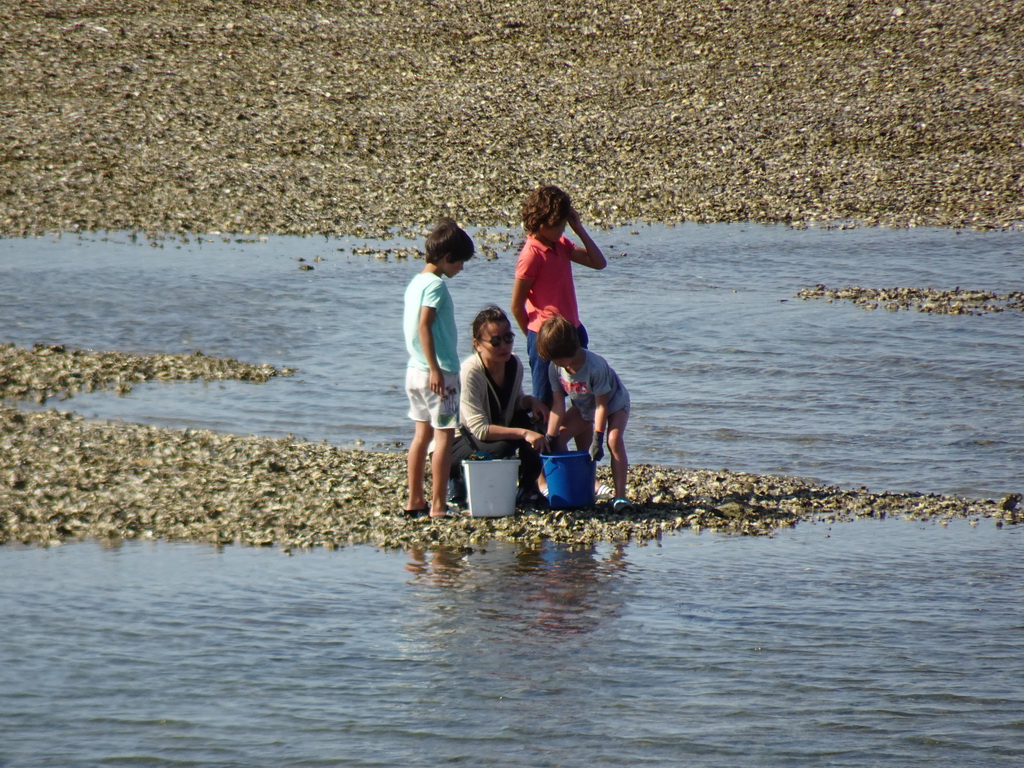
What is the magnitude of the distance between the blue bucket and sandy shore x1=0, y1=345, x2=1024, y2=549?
8 centimetres

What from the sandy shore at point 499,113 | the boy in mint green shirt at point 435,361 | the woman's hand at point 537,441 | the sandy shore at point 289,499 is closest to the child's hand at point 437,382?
the boy in mint green shirt at point 435,361

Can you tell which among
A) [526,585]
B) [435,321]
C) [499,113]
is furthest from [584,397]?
[499,113]

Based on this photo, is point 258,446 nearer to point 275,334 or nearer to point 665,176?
point 275,334

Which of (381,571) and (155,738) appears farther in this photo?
(381,571)

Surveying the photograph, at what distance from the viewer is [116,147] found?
76.7ft

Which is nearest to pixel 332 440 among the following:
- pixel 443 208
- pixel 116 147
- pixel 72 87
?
pixel 443 208

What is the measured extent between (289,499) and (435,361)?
1498 mm

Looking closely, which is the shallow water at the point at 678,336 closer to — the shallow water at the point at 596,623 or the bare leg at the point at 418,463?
the shallow water at the point at 596,623

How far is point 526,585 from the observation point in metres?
7.02

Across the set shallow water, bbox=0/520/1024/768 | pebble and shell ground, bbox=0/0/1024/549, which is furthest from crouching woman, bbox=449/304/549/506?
pebble and shell ground, bbox=0/0/1024/549

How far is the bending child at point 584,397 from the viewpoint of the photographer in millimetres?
7934

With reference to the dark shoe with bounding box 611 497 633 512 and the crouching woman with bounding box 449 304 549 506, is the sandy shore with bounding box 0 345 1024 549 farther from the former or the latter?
the crouching woman with bounding box 449 304 549 506

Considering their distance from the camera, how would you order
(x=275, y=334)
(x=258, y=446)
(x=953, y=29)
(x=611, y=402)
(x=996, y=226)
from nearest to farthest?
1. (x=611, y=402)
2. (x=258, y=446)
3. (x=275, y=334)
4. (x=996, y=226)
5. (x=953, y=29)

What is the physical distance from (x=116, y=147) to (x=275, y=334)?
10.8 metres
